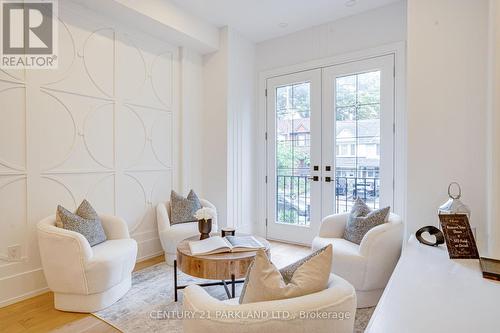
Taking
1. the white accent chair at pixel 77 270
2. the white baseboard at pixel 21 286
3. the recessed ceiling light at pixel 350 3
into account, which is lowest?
the white baseboard at pixel 21 286

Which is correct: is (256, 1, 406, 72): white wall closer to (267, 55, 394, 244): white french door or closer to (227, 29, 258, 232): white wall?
(267, 55, 394, 244): white french door

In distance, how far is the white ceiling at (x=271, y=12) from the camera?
3.52 meters

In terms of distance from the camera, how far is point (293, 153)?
432cm

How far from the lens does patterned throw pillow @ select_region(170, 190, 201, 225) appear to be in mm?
3586

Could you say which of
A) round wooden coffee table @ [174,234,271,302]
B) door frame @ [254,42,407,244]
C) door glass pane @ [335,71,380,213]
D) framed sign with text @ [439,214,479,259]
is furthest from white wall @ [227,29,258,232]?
framed sign with text @ [439,214,479,259]

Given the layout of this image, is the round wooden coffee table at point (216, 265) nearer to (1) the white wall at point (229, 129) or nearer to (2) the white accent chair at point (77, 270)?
(2) the white accent chair at point (77, 270)

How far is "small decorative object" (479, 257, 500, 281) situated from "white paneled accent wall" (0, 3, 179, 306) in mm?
3338

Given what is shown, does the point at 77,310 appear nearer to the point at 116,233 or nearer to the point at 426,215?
the point at 116,233

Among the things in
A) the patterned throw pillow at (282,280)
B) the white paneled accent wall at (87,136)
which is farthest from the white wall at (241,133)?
the patterned throw pillow at (282,280)

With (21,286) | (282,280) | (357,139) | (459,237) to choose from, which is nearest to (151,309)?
(21,286)

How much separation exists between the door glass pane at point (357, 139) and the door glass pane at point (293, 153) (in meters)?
0.46

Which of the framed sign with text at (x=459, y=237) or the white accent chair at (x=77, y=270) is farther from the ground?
the framed sign with text at (x=459, y=237)

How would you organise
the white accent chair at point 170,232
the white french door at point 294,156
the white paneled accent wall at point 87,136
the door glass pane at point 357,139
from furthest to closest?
the white french door at point 294,156, the door glass pane at point 357,139, the white accent chair at point 170,232, the white paneled accent wall at point 87,136

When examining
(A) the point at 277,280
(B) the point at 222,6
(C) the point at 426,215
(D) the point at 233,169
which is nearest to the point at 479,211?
(C) the point at 426,215
